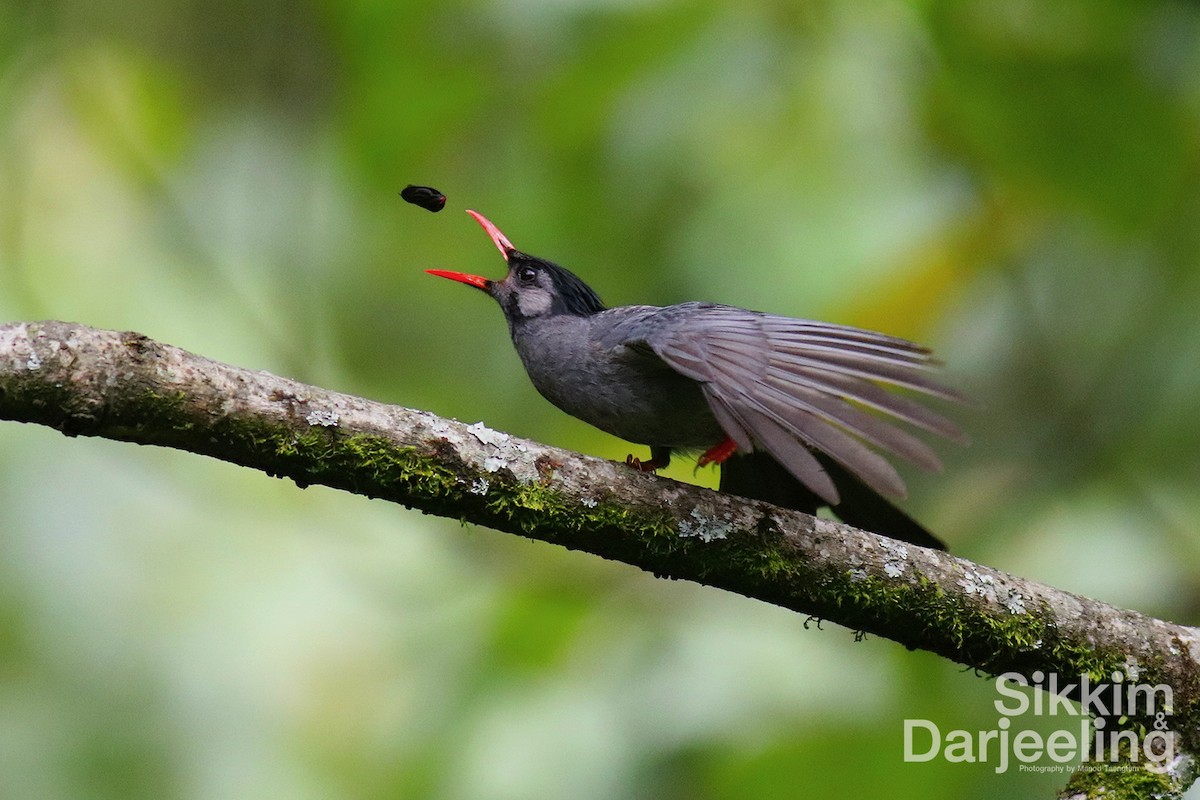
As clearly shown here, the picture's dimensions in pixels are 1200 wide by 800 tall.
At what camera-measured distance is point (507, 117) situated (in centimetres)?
479

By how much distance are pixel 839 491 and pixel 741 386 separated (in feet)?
2.80

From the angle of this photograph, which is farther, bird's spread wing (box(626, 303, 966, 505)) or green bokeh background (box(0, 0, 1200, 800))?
green bokeh background (box(0, 0, 1200, 800))

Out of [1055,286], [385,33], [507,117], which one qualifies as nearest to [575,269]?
[507,117]

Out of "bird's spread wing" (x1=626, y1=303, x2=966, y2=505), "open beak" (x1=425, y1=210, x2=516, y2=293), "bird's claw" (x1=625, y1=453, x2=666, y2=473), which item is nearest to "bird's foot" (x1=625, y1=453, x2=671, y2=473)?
"bird's claw" (x1=625, y1=453, x2=666, y2=473)

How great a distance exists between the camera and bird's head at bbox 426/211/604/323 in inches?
158

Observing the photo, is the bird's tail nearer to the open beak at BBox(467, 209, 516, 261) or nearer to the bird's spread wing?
the bird's spread wing

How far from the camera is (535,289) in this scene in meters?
4.11

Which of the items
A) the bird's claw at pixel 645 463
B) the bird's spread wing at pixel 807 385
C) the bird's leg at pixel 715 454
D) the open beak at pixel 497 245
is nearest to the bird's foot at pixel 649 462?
the bird's claw at pixel 645 463

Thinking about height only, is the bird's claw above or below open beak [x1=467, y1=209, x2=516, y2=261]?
below

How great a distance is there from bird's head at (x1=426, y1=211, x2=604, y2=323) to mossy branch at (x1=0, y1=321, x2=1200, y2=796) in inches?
48.6

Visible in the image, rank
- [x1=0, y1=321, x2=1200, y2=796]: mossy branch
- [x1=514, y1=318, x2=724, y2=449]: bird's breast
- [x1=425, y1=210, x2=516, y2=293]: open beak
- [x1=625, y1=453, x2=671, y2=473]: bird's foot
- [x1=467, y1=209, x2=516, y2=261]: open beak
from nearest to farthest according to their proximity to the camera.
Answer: [x1=0, y1=321, x2=1200, y2=796]: mossy branch → [x1=514, y1=318, x2=724, y2=449]: bird's breast → [x1=625, y1=453, x2=671, y2=473]: bird's foot → [x1=425, y1=210, x2=516, y2=293]: open beak → [x1=467, y1=209, x2=516, y2=261]: open beak

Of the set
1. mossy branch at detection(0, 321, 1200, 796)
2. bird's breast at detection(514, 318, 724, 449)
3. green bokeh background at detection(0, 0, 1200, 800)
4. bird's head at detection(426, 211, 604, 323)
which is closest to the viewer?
mossy branch at detection(0, 321, 1200, 796)

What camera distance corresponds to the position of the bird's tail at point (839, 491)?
362 cm

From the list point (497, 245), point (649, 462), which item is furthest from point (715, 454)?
point (497, 245)
